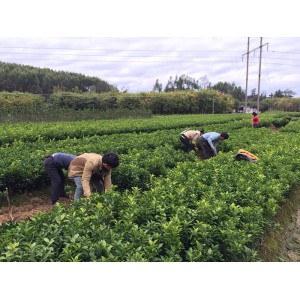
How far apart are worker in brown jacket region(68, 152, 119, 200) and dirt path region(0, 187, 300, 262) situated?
52.3 inches

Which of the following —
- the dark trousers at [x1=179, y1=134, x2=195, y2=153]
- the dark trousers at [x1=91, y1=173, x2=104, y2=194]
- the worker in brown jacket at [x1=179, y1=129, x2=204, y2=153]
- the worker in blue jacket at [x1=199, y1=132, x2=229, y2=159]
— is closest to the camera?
the dark trousers at [x1=91, y1=173, x2=104, y2=194]

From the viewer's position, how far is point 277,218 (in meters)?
6.08

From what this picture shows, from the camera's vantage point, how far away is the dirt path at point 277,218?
4949 millimetres

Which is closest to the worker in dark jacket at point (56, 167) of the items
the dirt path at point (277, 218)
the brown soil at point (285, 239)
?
the dirt path at point (277, 218)

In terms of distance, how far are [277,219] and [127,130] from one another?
13.1 m

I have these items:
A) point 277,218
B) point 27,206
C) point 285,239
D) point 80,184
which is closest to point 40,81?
point 27,206

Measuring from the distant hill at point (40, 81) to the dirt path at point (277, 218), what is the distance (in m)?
69.4

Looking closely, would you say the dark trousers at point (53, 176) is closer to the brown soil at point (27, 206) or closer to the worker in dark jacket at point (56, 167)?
the worker in dark jacket at point (56, 167)

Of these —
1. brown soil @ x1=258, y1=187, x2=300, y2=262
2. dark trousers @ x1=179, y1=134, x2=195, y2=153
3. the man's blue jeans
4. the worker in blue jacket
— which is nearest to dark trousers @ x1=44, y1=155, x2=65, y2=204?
the man's blue jeans

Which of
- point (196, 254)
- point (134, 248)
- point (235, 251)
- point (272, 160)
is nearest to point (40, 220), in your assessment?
point (134, 248)

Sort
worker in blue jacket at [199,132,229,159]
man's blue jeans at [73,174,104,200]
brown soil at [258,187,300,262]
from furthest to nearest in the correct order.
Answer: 1. worker in blue jacket at [199,132,229,159]
2. man's blue jeans at [73,174,104,200]
3. brown soil at [258,187,300,262]

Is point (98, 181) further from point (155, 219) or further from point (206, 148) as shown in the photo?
point (206, 148)

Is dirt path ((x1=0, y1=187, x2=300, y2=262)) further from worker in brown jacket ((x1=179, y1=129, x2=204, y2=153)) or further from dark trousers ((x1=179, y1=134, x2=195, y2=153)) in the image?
dark trousers ((x1=179, y1=134, x2=195, y2=153))

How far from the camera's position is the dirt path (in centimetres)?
495
